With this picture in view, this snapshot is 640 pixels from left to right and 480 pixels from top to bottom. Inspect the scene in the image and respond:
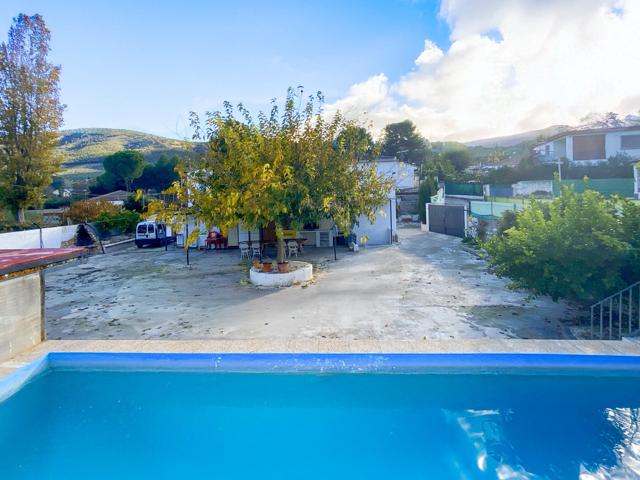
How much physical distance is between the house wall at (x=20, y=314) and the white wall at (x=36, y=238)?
1405 cm

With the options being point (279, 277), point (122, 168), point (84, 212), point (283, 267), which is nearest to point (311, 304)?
point (279, 277)

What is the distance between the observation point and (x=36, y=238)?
20.2 metres

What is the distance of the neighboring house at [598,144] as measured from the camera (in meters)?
31.9

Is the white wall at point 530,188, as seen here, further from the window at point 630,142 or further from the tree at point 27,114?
the tree at point 27,114

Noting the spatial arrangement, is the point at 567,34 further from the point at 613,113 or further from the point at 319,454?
the point at 613,113

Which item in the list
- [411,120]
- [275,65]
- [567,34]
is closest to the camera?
[567,34]

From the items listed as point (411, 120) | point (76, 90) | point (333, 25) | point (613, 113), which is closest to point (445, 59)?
point (333, 25)

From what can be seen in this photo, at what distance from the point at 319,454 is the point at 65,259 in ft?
16.6

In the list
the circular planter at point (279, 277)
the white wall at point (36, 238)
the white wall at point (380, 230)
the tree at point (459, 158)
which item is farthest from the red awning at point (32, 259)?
the tree at point (459, 158)

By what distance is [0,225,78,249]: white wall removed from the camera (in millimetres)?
18250

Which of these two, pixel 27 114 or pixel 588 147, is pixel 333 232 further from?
pixel 588 147

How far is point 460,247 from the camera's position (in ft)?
61.4

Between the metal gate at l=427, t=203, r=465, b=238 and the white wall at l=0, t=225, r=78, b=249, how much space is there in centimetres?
2206

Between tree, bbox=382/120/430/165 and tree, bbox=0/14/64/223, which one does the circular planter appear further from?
tree, bbox=382/120/430/165
